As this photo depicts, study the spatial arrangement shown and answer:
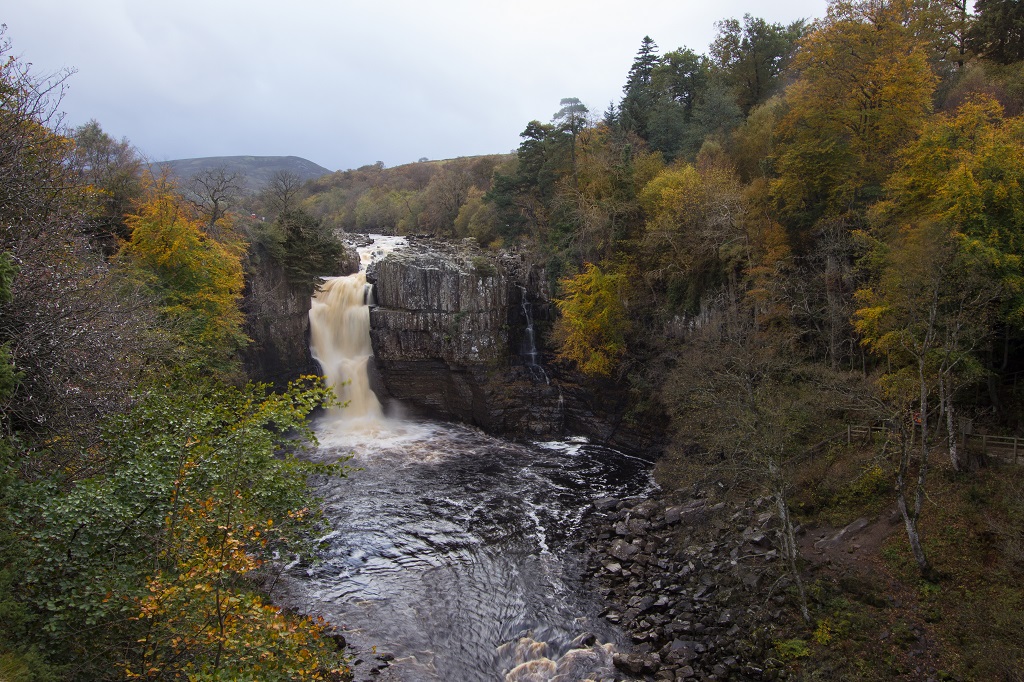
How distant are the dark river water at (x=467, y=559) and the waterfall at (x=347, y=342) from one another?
390 centimetres

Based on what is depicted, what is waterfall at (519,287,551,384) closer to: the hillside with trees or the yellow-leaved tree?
the hillside with trees

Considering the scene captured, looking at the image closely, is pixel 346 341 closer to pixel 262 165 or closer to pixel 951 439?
pixel 951 439

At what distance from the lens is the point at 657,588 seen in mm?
17438

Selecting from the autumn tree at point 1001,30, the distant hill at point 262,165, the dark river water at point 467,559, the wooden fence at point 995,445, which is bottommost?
the dark river water at point 467,559

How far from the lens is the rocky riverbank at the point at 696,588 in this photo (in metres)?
14.2

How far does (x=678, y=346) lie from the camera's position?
97.0 ft

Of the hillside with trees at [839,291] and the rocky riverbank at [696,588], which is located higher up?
the hillside with trees at [839,291]

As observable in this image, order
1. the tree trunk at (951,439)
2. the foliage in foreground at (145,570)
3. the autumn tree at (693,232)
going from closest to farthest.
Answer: the foliage in foreground at (145,570) < the tree trunk at (951,439) < the autumn tree at (693,232)

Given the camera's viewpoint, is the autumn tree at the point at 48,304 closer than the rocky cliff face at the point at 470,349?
Yes

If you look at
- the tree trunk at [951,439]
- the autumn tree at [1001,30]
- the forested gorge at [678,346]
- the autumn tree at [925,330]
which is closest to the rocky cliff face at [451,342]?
the forested gorge at [678,346]

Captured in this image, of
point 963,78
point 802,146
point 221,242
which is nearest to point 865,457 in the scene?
point 802,146

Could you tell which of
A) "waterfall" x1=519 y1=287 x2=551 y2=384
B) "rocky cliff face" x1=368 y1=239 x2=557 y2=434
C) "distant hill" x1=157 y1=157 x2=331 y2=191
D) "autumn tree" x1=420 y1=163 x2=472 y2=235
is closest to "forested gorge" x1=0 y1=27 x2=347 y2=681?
"rocky cliff face" x1=368 y1=239 x2=557 y2=434

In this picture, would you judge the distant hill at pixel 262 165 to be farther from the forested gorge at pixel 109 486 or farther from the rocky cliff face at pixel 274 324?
the forested gorge at pixel 109 486

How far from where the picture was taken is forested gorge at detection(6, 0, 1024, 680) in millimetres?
8555
